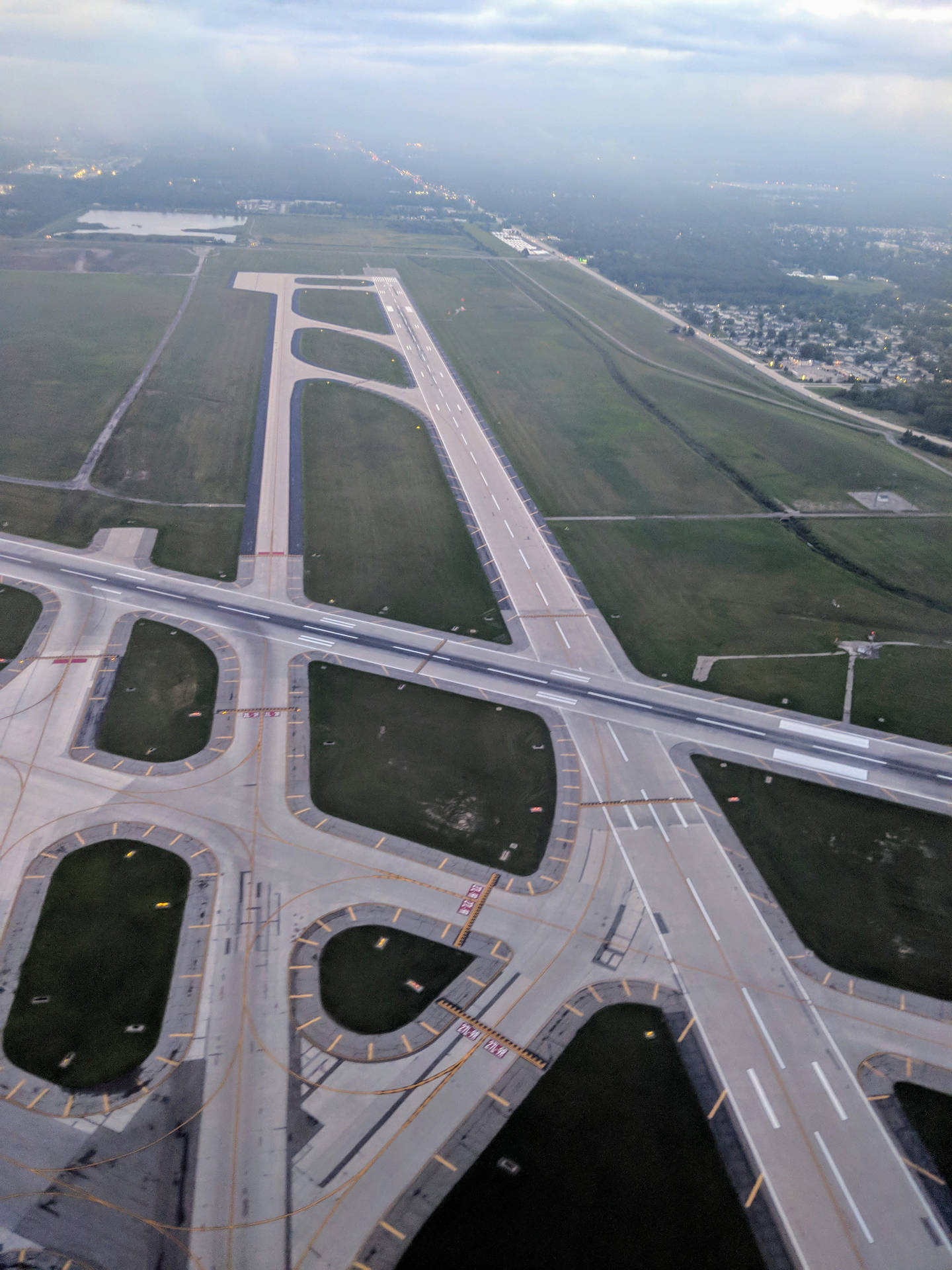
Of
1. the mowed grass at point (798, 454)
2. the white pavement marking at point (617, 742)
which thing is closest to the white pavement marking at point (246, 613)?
the white pavement marking at point (617, 742)

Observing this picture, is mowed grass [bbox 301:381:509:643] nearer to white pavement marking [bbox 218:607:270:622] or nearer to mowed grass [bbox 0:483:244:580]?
white pavement marking [bbox 218:607:270:622]

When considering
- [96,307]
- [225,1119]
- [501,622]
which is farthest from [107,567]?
[96,307]

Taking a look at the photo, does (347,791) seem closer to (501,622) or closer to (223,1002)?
(223,1002)

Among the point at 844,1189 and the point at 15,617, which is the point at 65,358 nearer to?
the point at 15,617

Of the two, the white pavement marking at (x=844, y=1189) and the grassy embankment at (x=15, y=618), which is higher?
the grassy embankment at (x=15, y=618)

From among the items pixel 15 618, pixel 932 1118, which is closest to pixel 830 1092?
pixel 932 1118

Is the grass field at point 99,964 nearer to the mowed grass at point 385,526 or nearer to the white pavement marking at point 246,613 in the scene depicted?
the white pavement marking at point 246,613
